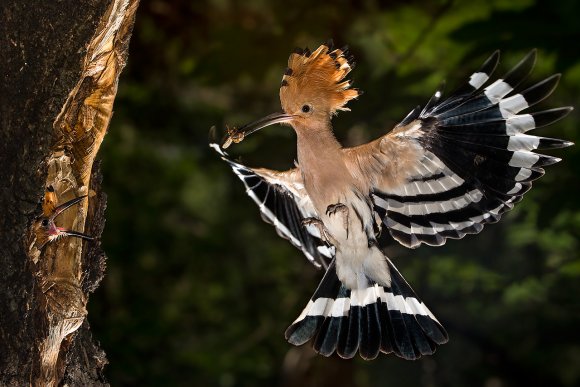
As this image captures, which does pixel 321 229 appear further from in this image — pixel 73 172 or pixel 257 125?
pixel 73 172

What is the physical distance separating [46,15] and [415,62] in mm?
2530

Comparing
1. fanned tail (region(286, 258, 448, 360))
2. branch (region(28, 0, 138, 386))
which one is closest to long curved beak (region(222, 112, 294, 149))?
branch (region(28, 0, 138, 386))

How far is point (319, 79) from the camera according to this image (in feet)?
7.27

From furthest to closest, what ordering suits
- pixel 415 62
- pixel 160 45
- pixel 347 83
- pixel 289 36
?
pixel 160 45, pixel 415 62, pixel 289 36, pixel 347 83

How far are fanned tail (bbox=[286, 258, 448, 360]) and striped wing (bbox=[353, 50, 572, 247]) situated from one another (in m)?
0.35

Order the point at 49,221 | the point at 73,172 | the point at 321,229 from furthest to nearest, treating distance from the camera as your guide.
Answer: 1. the point at 321,229
2. the point at 73,172
3. the point at 49,221

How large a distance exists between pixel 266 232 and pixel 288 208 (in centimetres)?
285

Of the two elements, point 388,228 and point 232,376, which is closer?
point 388,228

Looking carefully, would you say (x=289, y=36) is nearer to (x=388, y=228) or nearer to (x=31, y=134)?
(x=388, y=228)

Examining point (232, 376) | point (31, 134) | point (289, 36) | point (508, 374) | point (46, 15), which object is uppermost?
point (289, 36)

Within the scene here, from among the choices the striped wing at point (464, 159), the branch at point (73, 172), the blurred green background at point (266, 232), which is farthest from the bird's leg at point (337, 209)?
the branch at point (73, 172)

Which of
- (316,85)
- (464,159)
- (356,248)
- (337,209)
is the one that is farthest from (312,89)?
(356,248)

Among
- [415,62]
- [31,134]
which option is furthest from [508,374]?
[31,134]

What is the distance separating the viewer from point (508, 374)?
199 inches
